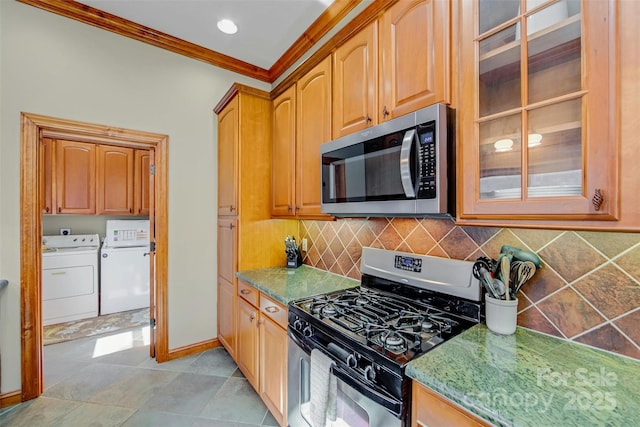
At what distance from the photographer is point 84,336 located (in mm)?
2961

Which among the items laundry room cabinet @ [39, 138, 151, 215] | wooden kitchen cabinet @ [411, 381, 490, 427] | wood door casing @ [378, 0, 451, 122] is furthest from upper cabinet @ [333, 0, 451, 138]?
laundry room cabinet @ [39, 138, 151, 215]

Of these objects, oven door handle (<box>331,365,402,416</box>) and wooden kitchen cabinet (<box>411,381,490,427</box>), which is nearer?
wooden kitchen cabinet (<box>411,381,490,427</box>)

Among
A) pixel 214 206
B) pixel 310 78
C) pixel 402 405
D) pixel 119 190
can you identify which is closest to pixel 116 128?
pixel 214 206

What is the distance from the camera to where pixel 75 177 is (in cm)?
347

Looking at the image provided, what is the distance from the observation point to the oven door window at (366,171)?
1.26m

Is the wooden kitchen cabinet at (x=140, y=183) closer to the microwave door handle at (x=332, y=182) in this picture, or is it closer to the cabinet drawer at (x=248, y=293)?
the cabinet drawer at (x=248, y=293)

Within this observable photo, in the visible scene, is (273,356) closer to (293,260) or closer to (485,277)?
(293,260)

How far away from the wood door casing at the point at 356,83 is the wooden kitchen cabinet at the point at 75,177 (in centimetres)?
361

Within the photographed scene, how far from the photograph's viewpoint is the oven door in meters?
0.97

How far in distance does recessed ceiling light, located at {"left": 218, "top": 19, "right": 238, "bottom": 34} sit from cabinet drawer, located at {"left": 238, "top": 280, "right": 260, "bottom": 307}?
2114 mm

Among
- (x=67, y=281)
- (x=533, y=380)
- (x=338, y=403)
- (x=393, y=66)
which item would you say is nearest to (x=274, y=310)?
(x=338, y=403)

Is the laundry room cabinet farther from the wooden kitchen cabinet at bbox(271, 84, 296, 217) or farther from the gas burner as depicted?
the gas burner

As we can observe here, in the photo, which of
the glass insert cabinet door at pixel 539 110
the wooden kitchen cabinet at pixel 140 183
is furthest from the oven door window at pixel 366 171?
the wooden kitchen cabinet at pixel 140 183

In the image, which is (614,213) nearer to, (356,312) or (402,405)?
(402,405)
